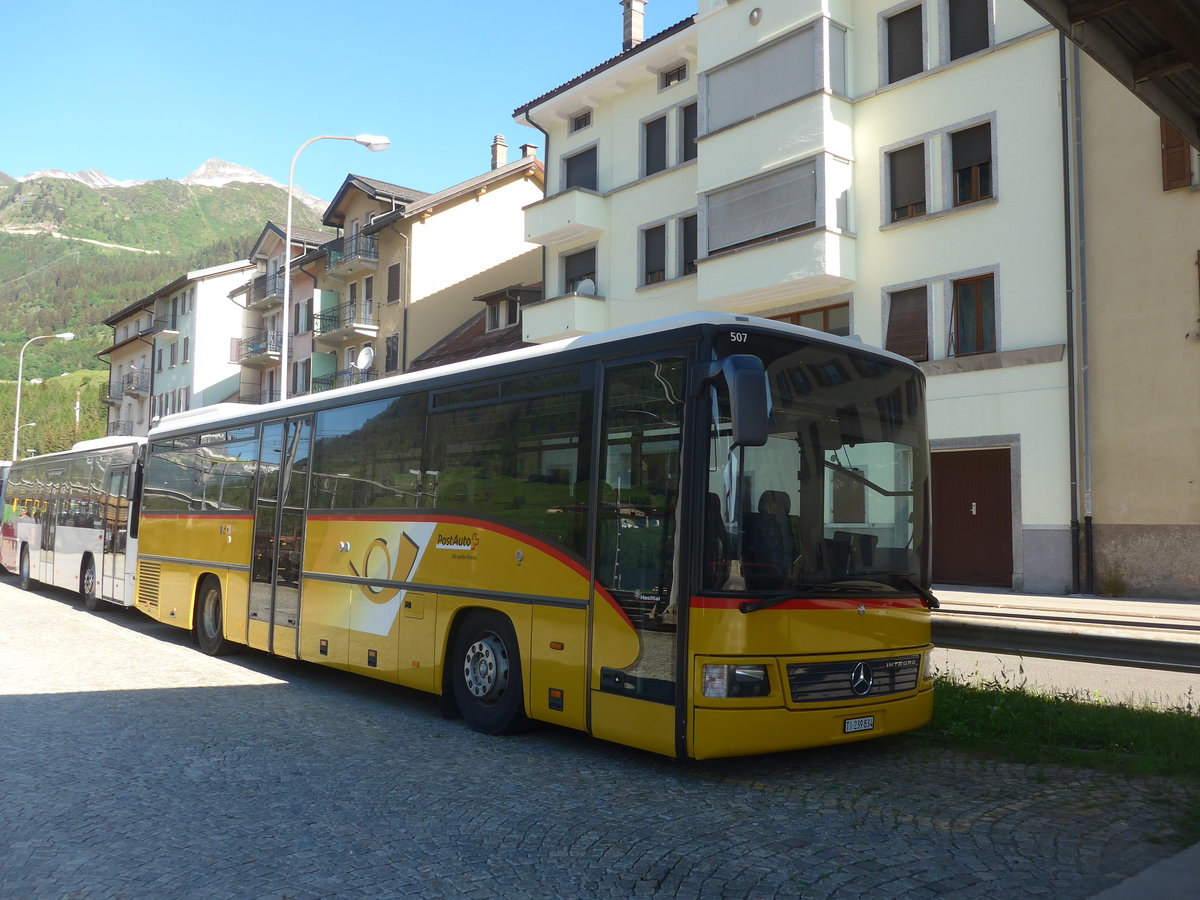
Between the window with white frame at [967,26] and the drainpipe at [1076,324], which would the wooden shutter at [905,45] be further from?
the drainpipe at [1076,324]

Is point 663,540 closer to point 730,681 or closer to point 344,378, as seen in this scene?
point 730,681

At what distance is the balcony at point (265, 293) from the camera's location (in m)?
54.8

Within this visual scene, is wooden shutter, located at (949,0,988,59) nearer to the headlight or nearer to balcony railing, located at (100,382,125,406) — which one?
the headlight

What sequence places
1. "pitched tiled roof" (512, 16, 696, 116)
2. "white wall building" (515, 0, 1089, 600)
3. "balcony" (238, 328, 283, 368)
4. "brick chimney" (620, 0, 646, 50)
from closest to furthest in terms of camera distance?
"white wall building" (515, 0, 1089, 600)
"pitched tiled roof" (512, 16, 696, 116)
"brick chimney" (620, 0, 646, 50)
"balcony" (238, 328, 283, 368)

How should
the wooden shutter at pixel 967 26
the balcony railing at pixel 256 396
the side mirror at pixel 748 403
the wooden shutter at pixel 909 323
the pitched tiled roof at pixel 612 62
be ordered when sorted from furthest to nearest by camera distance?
1. the balcony railing at pixel 256 396
2. the pitched tiled roof at pixel 612 62
3. the wooden shutter at pixel 909 323
4. the wooden shutter at pixel 967 26
5. the side mirror at pixel 748 403

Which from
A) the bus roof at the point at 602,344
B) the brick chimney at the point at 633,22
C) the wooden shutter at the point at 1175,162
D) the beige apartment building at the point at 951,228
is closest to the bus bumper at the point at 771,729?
the bus roof at the point at 602,344

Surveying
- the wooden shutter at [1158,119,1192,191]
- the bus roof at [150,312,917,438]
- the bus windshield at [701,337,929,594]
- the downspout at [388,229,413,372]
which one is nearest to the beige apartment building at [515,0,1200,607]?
the wooden shutter at [1158,119,1192,191]

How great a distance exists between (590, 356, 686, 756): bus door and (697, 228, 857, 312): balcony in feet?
53.0

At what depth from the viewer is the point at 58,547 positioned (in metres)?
20.4

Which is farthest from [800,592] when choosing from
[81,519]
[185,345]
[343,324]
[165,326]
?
[165,326]

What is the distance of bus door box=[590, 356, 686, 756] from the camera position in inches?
262

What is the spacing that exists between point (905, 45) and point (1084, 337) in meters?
7.54

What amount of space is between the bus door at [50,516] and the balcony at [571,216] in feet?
47.9

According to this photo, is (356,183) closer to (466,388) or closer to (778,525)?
(466,388)
